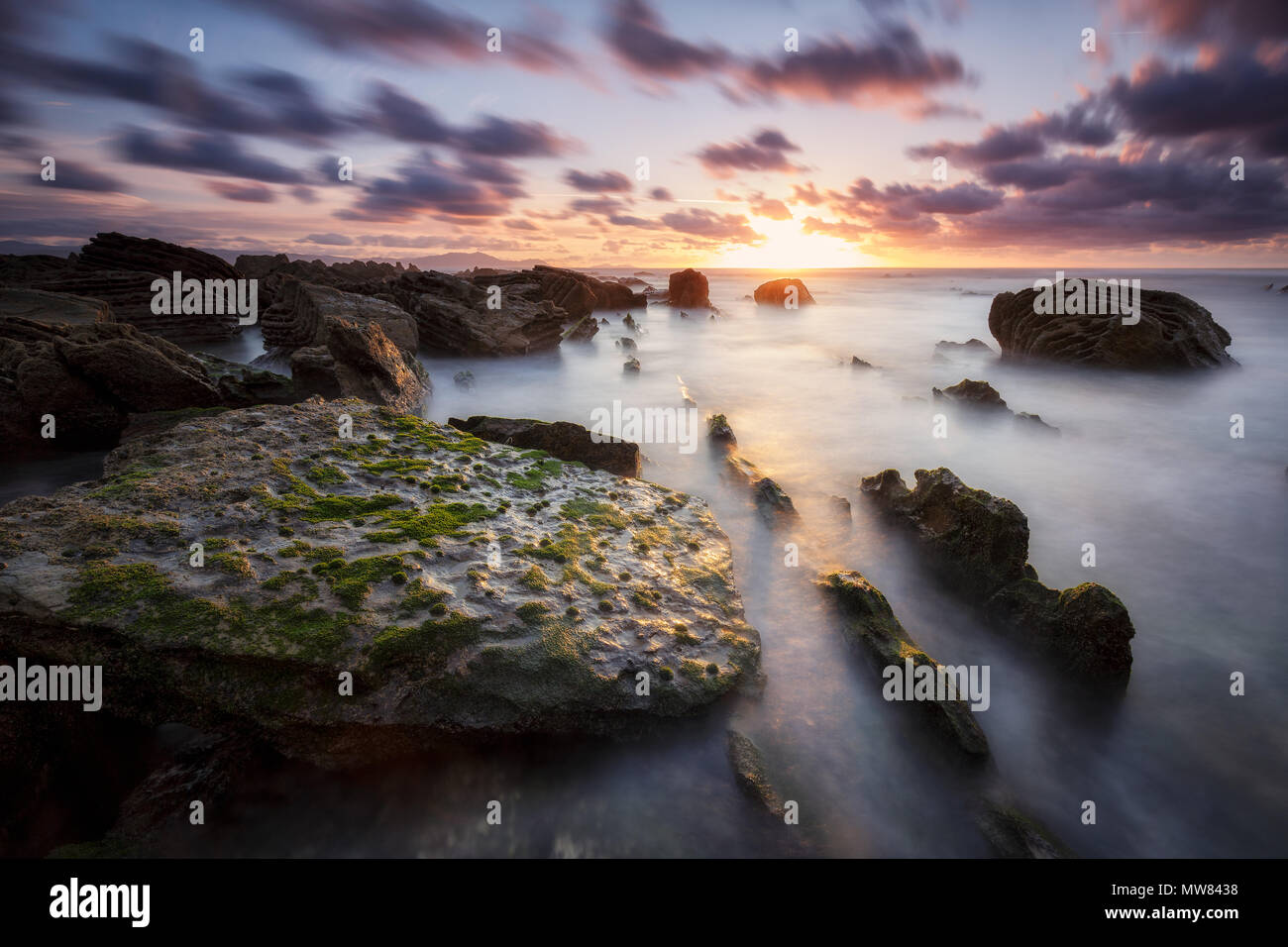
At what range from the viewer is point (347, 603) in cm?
522

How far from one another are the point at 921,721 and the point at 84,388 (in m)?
15.5

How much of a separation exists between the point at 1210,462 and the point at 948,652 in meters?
12.5

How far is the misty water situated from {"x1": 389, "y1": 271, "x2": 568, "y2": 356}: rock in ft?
53.0

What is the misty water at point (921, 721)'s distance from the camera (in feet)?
15.3

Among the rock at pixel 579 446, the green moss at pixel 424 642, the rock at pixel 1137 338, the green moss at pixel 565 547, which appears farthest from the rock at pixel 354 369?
the rock at pixel 1137 338

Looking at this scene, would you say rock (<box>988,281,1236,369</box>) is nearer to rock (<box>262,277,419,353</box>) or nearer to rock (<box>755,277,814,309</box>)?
rock (<box>262,277,419,353</box>)

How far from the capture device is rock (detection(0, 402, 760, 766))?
4.50 meters

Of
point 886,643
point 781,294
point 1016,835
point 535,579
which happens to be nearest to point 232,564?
point 535,579

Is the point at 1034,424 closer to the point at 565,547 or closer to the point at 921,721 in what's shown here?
the point at 921,721

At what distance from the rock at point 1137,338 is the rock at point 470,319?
79.3 ft

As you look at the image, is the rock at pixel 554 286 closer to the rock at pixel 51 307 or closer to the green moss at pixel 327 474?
the rock at pixel 51 307
